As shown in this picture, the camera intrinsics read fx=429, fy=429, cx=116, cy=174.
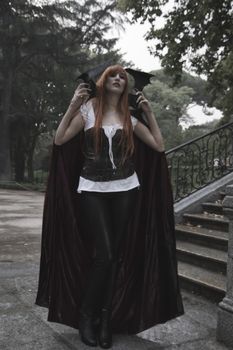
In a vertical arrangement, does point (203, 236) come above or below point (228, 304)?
above

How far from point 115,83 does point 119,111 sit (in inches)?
8.6

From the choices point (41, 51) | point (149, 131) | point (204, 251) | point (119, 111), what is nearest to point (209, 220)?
point (204, 251)

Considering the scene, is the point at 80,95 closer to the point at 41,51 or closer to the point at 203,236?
the point at 203,236

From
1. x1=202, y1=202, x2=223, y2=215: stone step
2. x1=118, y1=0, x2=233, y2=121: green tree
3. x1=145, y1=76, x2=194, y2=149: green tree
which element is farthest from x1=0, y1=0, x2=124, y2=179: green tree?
x1=202, y1=202, x2=223, y2=215: stone step

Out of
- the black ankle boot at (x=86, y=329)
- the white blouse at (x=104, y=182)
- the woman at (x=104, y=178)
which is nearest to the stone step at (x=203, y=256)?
the woman at (x=104, y=178)

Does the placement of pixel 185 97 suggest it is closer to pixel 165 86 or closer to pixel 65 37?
pixel 165 86

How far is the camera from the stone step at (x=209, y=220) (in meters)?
6.24

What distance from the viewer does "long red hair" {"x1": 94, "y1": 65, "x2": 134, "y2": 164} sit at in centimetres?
321

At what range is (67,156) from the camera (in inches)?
137

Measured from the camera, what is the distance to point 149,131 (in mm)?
3463

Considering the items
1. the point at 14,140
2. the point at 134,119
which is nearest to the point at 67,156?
the point at 134,119

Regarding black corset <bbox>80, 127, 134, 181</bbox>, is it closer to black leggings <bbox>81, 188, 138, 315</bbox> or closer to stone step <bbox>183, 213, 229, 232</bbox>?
black leggings <bbox>81, 188, 138, 315</bbox>

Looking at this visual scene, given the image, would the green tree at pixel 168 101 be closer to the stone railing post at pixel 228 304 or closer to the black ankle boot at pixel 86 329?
the stone railing post at pixel 228 304

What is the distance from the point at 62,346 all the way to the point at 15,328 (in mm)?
556
